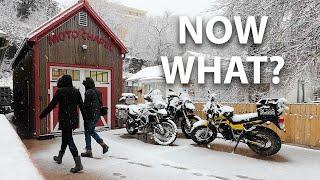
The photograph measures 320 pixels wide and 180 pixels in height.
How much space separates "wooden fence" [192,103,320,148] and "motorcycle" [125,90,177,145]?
317 cm

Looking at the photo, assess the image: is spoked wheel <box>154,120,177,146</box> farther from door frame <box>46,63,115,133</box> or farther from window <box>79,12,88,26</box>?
window <box>79,12,88,26</box>

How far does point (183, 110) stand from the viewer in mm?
10789

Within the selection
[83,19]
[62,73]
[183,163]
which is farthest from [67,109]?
[83,19]

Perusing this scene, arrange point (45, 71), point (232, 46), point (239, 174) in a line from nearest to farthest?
point (239, 174), point (45, 71), point (232, 46)

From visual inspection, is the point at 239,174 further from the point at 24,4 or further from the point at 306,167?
the point at 24,4

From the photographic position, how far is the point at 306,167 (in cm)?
714

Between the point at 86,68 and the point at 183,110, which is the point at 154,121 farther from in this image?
the point at 86,68

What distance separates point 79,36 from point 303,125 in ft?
27.0

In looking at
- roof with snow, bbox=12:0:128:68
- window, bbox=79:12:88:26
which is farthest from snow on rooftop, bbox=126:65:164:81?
window, bbox=79:12:88:26

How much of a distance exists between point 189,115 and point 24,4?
98.1 feet

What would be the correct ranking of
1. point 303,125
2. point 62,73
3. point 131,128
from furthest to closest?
1. point 62,73
2. point 131,128
3. point 303,125

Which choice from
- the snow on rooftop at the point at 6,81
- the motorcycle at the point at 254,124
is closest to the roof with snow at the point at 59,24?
the motorcycle at the point at 254,124

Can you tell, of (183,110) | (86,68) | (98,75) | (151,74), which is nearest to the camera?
(183,110)

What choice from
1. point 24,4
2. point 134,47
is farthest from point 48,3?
point 134,47
